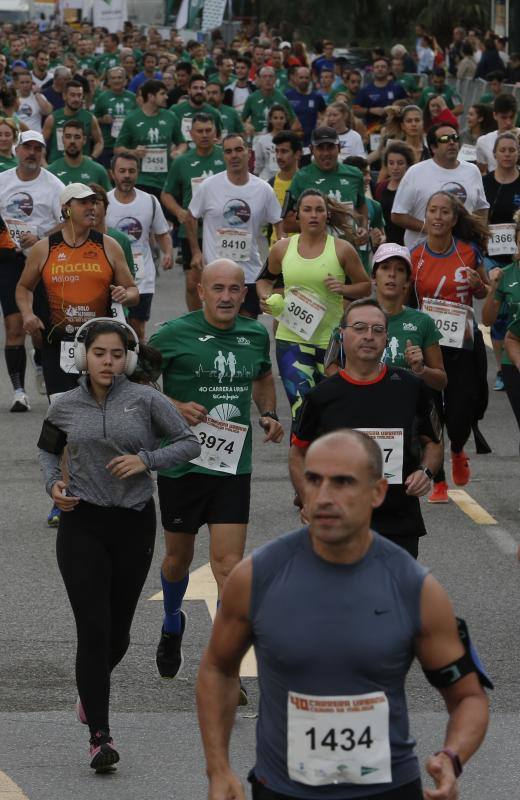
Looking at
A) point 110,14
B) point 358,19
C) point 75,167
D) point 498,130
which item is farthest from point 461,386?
point 358,19

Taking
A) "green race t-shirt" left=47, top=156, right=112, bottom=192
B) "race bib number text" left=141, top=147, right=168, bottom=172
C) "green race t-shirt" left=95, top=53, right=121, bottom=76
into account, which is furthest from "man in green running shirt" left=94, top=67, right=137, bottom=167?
"green race t-shirt" left=95, top=53, right=121, bottom=76

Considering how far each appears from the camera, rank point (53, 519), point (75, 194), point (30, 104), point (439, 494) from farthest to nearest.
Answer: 1. point (30, 104)
2. point (439, 494)
3. point (53, 519)
4. point (75, 194)

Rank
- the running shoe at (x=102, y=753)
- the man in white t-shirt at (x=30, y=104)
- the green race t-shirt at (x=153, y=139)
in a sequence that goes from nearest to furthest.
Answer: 1. the running shoe at (x=102, y=753)
2. the green race t-shirt at (x=153, y=139)
3. the man in white t-shirt at (x=30, y=104)

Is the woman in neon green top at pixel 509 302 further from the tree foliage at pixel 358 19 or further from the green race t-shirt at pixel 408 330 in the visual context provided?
the tree foliage at pixel 358 19

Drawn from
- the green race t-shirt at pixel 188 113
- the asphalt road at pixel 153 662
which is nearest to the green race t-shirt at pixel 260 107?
the green race t-shirt at pixel 188 113

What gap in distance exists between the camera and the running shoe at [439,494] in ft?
36.1

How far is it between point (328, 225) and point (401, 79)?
19304 millimetres

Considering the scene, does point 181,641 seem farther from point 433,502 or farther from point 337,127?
point 337,127

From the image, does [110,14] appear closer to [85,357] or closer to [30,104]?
[30,104]

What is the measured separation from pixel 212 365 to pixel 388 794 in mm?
3574

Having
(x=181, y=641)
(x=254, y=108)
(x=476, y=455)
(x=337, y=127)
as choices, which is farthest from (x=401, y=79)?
(x=181, y=641)

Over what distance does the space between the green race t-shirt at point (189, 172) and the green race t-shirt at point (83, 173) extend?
3.91ft

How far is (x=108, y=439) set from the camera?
6.71m

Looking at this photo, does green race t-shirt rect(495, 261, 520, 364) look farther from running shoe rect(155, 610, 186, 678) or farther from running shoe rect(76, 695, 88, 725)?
running shoe rect(76, 695, 88, 725)
